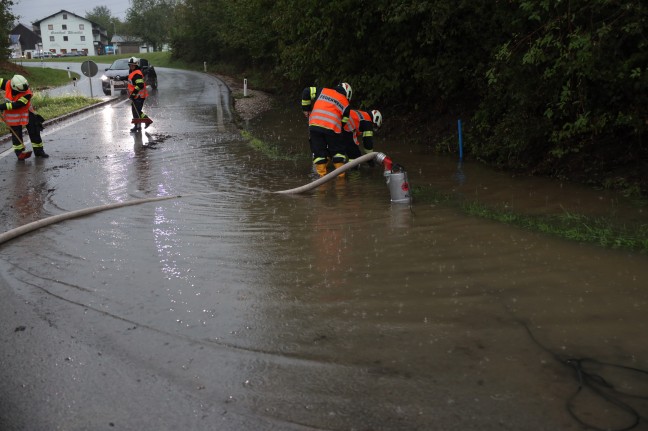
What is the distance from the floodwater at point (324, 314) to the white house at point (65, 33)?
409 ft

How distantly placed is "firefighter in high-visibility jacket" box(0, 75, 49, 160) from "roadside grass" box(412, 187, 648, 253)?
8.16 m

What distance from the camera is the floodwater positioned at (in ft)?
10.5

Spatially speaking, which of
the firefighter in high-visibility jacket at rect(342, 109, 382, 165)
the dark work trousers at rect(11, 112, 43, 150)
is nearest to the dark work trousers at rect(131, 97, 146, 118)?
the dark work trousers at rect(11, 112, 43, 150)

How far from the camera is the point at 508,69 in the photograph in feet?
28.7

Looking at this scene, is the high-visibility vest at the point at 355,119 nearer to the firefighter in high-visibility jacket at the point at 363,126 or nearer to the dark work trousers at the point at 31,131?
the firefighter in high-visibility jacket at the point at 363,126

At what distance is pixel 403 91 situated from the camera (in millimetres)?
14414

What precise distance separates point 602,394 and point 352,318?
64.5 inches

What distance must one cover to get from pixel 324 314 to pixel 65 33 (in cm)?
13220

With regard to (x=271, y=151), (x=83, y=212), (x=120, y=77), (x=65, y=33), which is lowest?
(x=83, y=212)

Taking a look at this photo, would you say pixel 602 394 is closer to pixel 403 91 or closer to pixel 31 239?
pixel 31 239

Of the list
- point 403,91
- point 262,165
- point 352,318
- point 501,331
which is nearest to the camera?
point 501,331

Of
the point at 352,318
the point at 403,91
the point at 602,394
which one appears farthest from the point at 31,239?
the point at 403,91

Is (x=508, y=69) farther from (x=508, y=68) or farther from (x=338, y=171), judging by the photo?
(x=338, y=171)

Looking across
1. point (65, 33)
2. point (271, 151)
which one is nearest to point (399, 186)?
point (271, 151)
